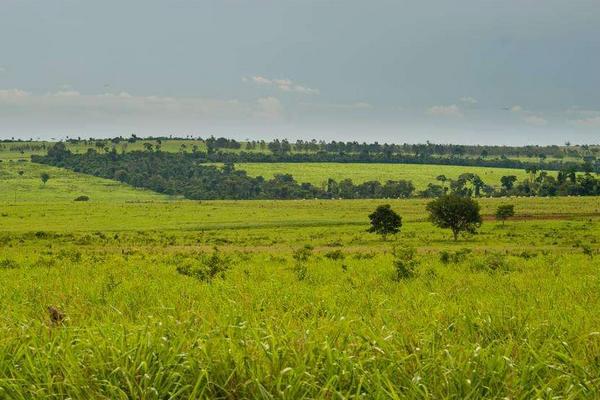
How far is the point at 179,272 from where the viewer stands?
2352 cm

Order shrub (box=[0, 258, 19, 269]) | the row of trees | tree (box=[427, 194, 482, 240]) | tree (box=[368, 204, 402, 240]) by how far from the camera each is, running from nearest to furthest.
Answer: shrub (box=[0, 258, 19, 269]) → tree (box=[427, 194, 482, 240]) → the row of trees → tree (box=[368, 204, 402, 240])

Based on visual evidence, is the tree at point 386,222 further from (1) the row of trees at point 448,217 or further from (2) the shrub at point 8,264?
(2) the shrub at point 8,264

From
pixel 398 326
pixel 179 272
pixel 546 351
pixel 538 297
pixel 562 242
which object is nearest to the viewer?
pixel 546 351

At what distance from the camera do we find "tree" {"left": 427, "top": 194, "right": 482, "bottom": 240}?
→ 82125 mm

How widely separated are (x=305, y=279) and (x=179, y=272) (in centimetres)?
587

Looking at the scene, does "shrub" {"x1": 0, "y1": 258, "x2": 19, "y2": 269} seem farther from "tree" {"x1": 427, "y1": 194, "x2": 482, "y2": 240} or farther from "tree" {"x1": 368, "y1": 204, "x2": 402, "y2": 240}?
"tree" {"x1": 427, "y1": 194, "x2": 482, "y2": 240}

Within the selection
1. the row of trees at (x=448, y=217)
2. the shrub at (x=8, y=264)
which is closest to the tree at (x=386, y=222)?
the row of trees at (x=448, y=217)

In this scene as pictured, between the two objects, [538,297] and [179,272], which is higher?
[538,297]

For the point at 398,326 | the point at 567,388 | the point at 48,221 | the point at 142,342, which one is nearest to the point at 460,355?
the point at 567,388

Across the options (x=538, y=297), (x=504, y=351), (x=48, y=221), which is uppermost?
(x=504, y=351)

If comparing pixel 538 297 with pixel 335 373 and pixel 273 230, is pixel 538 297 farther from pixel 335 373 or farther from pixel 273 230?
pixel 273 230

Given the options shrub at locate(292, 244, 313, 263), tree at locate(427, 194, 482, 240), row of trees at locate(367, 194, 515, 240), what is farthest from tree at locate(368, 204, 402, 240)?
shrub at locate(292, 244, 313, 263)

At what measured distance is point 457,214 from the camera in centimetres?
8238

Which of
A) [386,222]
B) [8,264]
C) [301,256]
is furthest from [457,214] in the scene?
[8,264]
